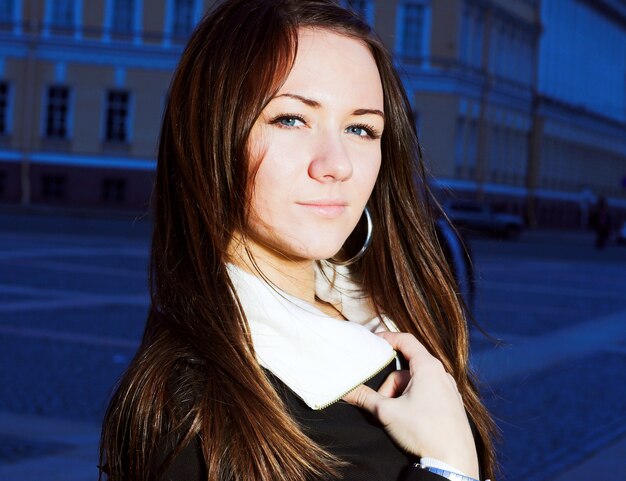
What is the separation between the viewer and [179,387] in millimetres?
1611

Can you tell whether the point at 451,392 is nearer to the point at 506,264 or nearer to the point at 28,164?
the point at 506,264

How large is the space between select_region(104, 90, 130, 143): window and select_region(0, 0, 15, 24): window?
389 centimetres

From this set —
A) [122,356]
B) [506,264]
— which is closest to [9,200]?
[506,264]

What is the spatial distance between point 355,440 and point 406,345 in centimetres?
27

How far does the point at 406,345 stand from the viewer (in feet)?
6.41

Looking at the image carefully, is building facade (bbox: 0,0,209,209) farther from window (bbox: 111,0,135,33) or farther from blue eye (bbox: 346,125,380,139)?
blue eye (bbox: 346,125,380,139)

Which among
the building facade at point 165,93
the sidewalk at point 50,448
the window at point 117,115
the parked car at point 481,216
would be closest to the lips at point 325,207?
the sidewalk at point 50,448

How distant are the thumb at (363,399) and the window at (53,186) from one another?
36434 millimetres

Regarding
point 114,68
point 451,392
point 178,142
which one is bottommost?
point 451,392

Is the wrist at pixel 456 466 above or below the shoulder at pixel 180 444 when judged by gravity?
below

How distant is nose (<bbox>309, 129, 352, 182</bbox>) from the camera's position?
5.86 feet

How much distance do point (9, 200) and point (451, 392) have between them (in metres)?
36.1

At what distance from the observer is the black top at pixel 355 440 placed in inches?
66.9

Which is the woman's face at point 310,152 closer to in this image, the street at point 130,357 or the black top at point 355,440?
the black top at point 355,440
